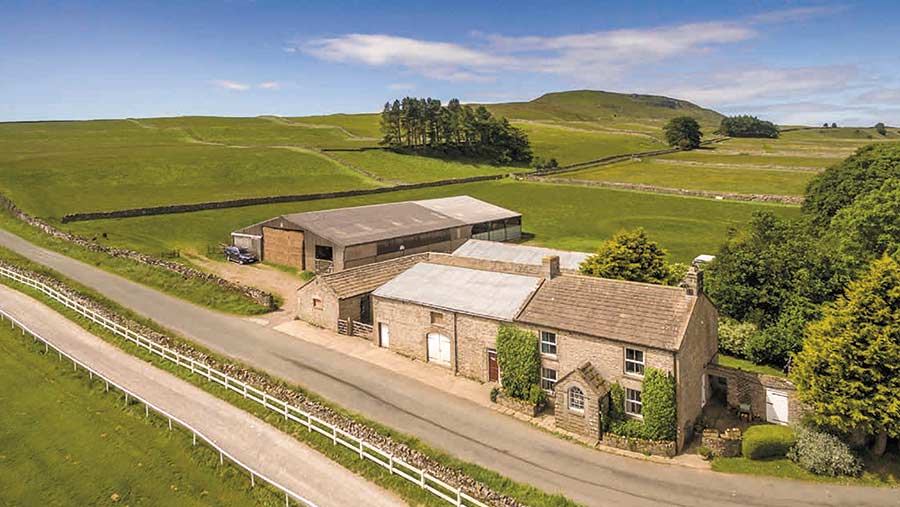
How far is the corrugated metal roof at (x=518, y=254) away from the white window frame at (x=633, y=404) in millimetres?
19215

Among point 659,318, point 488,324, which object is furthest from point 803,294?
point 488,324

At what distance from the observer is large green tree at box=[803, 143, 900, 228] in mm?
50875

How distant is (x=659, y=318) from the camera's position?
2611cm

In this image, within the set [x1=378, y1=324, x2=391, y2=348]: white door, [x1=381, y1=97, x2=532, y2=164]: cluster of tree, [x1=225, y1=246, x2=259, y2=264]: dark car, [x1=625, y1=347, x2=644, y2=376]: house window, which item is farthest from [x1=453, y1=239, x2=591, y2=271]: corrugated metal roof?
[x1=381, y1=97, x2=532, y2=164]: cluster of tree

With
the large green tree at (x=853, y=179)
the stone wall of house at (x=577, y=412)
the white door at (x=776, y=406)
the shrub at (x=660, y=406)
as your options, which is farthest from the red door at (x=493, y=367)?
the large green tree at (x=853, y=179)

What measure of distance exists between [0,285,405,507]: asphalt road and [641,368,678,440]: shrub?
1116cm

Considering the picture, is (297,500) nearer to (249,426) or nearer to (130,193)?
(249,426)

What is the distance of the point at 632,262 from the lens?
1496 inches

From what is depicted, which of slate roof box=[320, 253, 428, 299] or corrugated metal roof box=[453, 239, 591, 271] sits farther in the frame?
corrugated metal roof box=[453, 239, 591, 271]

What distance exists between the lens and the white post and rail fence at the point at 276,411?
1991cm

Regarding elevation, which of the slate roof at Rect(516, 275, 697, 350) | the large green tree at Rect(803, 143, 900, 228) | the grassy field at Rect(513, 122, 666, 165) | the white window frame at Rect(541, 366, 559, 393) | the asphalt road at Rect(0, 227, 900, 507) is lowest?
the asphalt road at Rect(0, 227, 900, 507)

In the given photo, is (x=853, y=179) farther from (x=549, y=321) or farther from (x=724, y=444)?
(x=549, y=321)

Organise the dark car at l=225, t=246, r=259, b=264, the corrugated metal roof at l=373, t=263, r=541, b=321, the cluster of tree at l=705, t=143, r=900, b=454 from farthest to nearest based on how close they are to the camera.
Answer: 1. the dark car at l=225, t=246, r=259, b=264
2. the corrugated metal roof at l=373, t=263, r=541, b=321
3. the cluster of tree at l=705, t=143, r=900, b=454

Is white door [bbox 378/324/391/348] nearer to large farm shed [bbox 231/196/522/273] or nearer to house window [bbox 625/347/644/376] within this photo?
house window [bbox 625/347/644/376]
